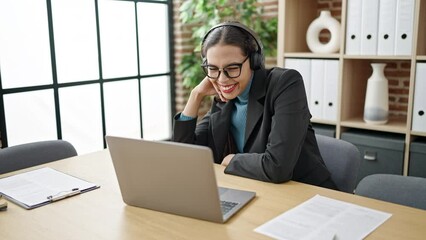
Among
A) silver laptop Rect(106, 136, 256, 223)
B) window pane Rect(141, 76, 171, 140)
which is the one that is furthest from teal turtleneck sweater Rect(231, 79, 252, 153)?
window pane Rect(141, 76, 171, 140)

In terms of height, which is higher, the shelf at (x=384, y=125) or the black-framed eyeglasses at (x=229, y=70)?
the black-framed eyeglasses at (x=229, y=70)

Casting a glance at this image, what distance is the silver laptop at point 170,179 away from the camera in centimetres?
112

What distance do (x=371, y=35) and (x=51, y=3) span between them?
222cm

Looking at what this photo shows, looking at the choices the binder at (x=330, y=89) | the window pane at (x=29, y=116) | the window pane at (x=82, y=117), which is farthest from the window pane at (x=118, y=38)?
the binder at (x=330, y=89)

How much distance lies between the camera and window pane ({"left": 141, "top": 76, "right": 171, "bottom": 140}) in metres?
3.90

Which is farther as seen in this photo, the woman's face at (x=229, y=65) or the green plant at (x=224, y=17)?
the green plant at (x=224, y=17)

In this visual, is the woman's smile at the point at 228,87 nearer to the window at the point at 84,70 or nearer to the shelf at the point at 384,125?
the shelf at the point at 384,125

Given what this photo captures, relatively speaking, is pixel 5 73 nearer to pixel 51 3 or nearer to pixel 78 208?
pixel 51 3

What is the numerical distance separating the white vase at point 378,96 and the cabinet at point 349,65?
0.06m

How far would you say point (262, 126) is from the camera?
1.70 meters

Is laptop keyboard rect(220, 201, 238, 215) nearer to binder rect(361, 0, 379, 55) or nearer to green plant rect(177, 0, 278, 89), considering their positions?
→ binder rect(361, 0, 379, 55)

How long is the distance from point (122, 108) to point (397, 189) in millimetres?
2647

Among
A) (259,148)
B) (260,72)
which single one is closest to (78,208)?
(259,148)

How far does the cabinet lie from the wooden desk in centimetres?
168
